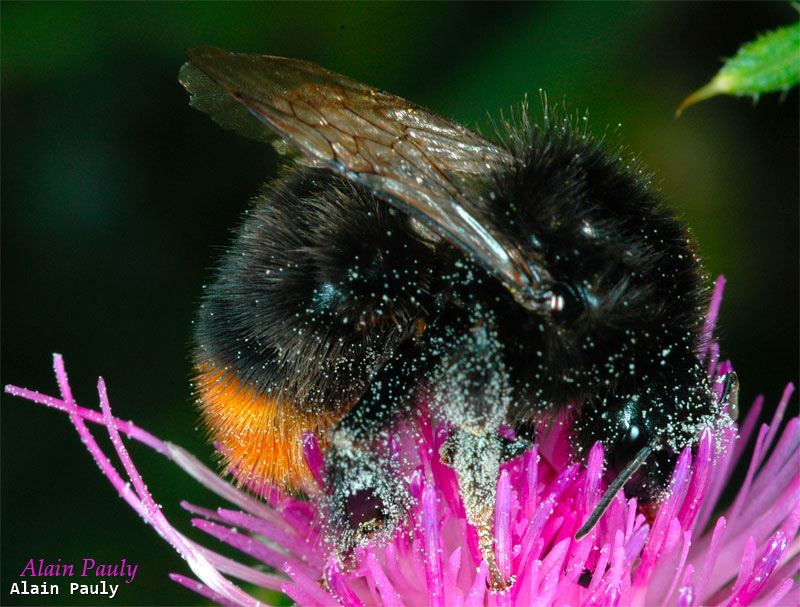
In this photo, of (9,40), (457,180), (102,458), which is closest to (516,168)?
(457,180)

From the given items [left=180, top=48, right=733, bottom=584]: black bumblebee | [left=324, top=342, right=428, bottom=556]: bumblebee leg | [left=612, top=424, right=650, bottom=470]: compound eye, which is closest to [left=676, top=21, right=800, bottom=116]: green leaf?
[left=180, top=48, right=733, bottom=584]: black bumblebee

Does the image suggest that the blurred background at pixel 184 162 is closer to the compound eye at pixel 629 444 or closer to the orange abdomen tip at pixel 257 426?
the orange abdomen tip at pixel 257 426

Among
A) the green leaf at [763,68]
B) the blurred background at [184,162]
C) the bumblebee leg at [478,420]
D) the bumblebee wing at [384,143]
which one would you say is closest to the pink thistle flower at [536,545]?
the bumblebee leg at [478,420]

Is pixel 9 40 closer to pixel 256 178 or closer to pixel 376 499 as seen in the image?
pixel 256 178
